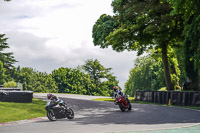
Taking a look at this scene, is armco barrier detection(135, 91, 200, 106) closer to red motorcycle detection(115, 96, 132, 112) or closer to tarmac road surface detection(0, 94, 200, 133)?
red motorcycle detection(115, 96, 132, 112)

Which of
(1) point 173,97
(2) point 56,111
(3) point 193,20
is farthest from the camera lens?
(1) point 173,97

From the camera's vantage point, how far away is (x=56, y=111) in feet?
52.5

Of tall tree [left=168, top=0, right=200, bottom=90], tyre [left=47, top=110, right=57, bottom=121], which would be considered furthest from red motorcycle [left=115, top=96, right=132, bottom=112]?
tall tree [left=168, top=0, right=200, bottom=90]

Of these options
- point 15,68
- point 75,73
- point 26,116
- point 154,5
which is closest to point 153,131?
point 26,116

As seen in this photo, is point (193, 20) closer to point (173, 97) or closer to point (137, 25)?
point (173, 97)

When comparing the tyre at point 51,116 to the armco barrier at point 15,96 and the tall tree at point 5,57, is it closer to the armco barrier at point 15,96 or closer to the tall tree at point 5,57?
the armco barrier at point 15,96

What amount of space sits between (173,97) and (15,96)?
45.5 ft

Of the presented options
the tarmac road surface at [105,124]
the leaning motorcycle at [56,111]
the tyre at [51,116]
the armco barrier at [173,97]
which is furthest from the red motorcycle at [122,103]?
the armco barrier at [173,97]

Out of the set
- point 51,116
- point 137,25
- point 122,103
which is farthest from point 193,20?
point 51,116

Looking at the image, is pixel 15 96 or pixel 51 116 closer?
pixel 51 116

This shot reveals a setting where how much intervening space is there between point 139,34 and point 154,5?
4.03 meters

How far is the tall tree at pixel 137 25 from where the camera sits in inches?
1261

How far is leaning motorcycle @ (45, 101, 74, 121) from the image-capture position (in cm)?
1571

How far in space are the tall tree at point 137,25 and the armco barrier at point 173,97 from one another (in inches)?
212
